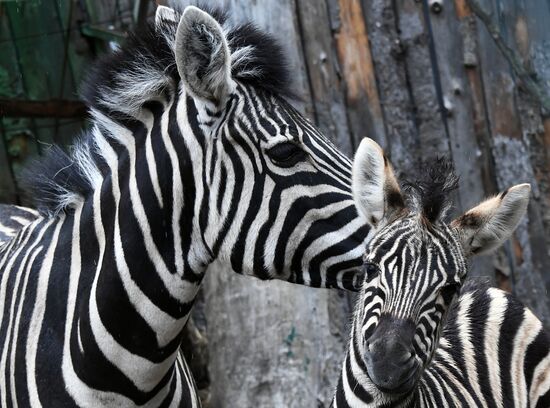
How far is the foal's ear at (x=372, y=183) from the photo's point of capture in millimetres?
4777

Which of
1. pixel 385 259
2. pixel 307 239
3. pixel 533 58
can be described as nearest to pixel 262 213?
pixel 307 239

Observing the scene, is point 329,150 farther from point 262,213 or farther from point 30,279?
point 30,279

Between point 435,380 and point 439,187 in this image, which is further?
point 435,380

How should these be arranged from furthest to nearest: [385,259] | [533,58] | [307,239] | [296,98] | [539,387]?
[533,58]
[539,387]
[296,98]
[307,239]
[385,259]

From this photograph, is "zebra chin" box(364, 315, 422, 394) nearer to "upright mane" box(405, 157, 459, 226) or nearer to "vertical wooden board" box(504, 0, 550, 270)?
"upright mane" box(405, 157, 459, 226)

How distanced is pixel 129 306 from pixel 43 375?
0.55 m

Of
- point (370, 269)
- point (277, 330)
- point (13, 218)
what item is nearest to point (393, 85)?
point (277, 330)

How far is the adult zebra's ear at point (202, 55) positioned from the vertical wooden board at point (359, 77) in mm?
3404

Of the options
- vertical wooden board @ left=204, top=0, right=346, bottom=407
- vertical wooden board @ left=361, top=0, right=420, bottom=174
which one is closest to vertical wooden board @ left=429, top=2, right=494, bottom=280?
vertical wooden board @ left=361, top=0, right=420, bottom=174

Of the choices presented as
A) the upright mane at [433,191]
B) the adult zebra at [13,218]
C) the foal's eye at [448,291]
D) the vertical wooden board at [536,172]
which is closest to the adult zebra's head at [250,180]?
the upright mane at [433,191]

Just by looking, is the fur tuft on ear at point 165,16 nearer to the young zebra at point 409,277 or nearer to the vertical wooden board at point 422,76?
the young zebra at point 409,277

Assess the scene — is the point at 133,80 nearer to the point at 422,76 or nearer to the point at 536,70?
the point at 536,70

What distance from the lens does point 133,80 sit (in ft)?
16.9

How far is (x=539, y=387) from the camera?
244 inches
